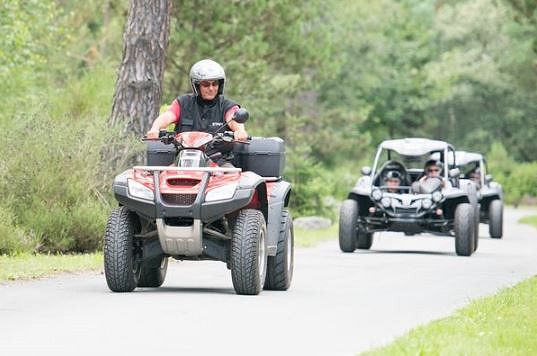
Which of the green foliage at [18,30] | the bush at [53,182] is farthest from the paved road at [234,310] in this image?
the green foliage at [18,30]

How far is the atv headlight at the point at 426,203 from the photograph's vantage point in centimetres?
2752

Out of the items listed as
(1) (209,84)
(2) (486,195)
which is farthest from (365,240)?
(1) (209,84)

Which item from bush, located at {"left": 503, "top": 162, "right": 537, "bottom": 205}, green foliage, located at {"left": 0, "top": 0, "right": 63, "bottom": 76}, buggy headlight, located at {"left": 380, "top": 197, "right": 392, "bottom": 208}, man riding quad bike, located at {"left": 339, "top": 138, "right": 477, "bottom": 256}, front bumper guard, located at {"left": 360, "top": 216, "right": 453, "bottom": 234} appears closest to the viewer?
man riding quad bike, located at {"left": 339, "top": 138, "right": 477, "bottom": 256}

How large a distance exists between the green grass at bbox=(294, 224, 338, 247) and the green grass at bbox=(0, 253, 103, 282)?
28.8 ft

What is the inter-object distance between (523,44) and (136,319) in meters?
74.3

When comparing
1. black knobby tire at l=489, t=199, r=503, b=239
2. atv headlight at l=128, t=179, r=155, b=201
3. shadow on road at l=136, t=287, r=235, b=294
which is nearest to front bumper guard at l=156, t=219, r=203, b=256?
atv headlight at l=128, t=179, r=155, b=201

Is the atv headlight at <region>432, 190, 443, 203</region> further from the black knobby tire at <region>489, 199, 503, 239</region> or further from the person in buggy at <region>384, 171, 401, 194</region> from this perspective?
the black knobby tire at <region>489, 199, 503, 239</region>

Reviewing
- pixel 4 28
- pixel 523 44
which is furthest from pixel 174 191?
pixel 523 44

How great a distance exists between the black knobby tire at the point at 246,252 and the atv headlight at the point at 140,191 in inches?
35.0

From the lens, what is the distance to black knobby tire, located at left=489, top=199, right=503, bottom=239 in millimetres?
35906

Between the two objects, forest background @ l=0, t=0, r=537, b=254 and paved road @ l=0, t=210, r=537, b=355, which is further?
forest background @ l=0, t=0, r=537, b=254

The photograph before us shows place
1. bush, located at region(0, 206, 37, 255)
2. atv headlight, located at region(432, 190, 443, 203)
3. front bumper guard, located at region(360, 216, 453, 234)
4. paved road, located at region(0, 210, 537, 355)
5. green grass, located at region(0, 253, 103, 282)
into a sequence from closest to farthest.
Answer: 1. paved road, located at region(0, 210, 537, 355)
2. green grass, located at region(0, 253, 103, 282)
3. bush, located at region(0, 206, 37, 255)
4. atv headlight, located at region(432, 190, 443, 203)
5. front bumper guard, located at region(360, 216, 453, 234)

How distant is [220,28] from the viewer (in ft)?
141

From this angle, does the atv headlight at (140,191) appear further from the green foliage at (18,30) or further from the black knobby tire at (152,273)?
the green foliage at (18,30)
